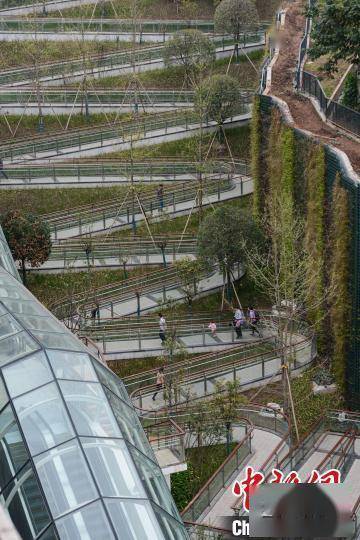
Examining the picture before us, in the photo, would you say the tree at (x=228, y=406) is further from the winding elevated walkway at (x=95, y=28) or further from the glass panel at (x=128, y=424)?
the winding elevated walkway at (x=95, y=28)

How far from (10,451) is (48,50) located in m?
39.7

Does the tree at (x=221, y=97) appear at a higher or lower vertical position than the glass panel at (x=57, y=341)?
lower

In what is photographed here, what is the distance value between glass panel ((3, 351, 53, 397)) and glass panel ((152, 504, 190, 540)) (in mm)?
2322

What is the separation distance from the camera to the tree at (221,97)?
150 ft

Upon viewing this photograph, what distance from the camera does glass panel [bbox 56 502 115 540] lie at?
1455 centimetres

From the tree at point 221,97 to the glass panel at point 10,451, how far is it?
29.9 metres

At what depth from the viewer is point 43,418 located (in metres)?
16.2

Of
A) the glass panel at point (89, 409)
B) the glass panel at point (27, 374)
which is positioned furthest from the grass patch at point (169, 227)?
the glass panel at point (89, 409)

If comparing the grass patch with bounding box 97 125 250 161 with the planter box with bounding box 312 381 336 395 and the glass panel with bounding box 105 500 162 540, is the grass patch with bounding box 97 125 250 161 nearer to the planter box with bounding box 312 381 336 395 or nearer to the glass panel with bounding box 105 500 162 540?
the planter box with bounding box 312 381 336 395

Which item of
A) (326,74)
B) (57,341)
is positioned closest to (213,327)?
(326,74)

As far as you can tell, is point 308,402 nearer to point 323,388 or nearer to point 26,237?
point 323,388

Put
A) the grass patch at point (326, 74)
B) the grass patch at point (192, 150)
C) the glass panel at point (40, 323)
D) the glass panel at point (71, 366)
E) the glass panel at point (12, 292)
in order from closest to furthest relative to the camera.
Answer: the glass panel at point (71, 366), the glass panel at point (40, 323), the glass panel at point (12, 292), the grass patch at point (326, 74), the grass patch at point (192, 150)

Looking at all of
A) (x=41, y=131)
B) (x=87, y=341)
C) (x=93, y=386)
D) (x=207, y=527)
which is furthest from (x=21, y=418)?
(x=41, y=131)

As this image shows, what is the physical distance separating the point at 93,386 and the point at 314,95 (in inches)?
1012
